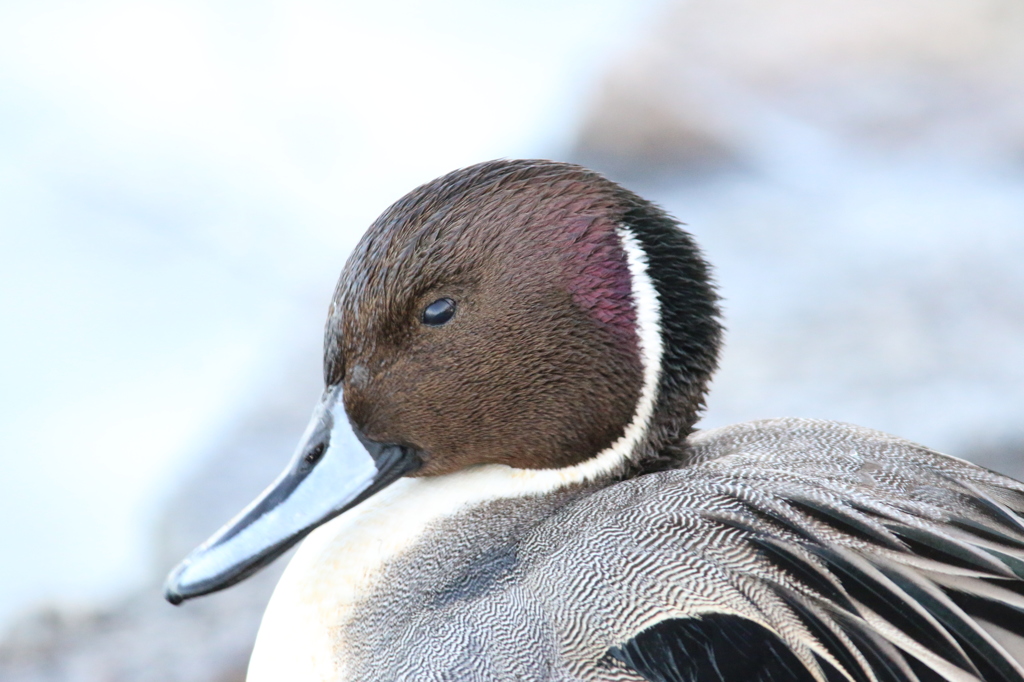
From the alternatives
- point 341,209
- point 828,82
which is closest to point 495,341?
point 828,82

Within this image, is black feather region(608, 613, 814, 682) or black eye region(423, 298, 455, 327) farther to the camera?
black eye region(423, 298, 455, 327)

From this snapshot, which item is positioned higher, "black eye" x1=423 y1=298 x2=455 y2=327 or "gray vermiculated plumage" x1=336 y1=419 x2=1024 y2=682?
"black eye" x1=423 y1=298 x2=455 y2=327

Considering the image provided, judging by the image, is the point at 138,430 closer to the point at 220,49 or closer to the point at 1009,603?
the point at 220,49

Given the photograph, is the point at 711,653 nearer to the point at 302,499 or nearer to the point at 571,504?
the point at 571,504

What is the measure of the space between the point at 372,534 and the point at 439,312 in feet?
0.95

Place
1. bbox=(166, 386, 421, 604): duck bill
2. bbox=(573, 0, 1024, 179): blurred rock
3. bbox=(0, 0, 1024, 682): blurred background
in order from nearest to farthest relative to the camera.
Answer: bbox=(166, 386, 421, 604): duck bill → bbox=(0, 0, 1024, 682): blurred background → bbox=(573, 0, 1024, 179): blurred rock

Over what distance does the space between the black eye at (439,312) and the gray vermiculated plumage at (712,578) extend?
0.23 meters

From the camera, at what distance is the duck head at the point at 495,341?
1.13 meters

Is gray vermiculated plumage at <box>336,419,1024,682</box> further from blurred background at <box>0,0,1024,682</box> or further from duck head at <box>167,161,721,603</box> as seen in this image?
blurred background at <box>0,0,1024,682</box>

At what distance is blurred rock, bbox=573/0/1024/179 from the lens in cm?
335

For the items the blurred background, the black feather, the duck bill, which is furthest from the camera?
the blurred background

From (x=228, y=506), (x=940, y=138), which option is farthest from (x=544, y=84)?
(x=228, y=506)

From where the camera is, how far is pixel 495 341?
1.16 meters

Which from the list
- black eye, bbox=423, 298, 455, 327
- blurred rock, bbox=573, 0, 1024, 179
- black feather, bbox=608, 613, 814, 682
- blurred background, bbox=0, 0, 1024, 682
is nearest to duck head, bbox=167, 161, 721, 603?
black eye, bbox=423, 298, 455, 327
